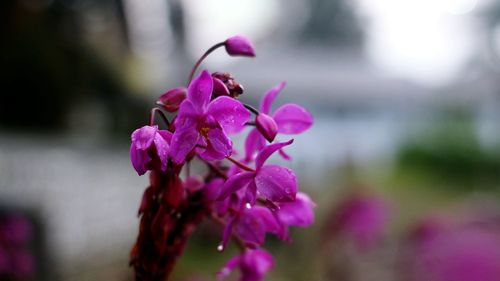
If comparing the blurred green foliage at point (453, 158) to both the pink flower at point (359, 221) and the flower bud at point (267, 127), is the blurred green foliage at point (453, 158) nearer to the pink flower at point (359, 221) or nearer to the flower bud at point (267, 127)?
the pink flower at point (359, 221)

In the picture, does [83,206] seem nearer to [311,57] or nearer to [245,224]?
[245,224]

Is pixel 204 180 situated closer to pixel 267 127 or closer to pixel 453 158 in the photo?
pixel 267 127

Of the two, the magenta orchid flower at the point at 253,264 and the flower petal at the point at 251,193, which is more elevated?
the flower petal at the point at 251,193

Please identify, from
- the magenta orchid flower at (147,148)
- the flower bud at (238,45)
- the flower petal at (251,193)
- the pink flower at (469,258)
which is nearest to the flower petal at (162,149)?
the magenta orchid flower at (147,148)

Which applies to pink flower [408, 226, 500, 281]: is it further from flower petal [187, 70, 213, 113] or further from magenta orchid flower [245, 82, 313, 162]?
flower petal [187, 70, 213, 113]

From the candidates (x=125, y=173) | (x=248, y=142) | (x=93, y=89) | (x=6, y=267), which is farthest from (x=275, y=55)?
(x=248, y=142)
